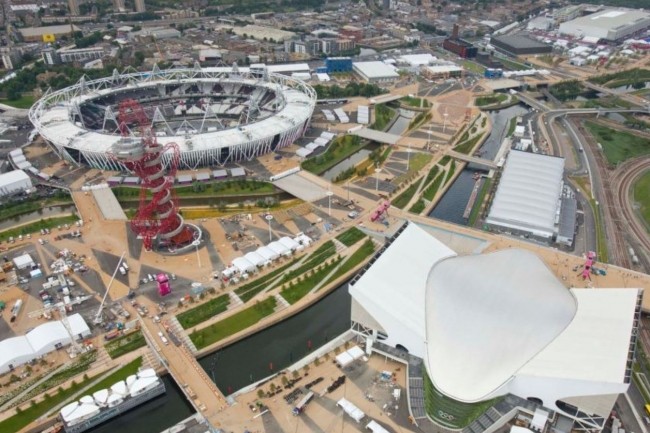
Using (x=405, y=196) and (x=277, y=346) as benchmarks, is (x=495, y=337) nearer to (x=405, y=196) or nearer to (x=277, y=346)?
(x=277, y=346)

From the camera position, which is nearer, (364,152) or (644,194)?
(644,194)

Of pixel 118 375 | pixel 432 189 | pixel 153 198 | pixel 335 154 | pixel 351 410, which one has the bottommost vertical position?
pixel 118 375

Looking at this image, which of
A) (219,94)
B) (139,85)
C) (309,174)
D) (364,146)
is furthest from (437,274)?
(139,85)

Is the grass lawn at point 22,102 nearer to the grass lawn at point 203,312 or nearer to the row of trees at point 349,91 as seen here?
the row of trees at point 349,91

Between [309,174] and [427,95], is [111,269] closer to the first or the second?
[309,174]

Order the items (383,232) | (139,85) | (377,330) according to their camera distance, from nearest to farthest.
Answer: (377,330), (383,232), (139,85)

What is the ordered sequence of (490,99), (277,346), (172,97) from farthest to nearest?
(490,99), (172,97), (277,346)

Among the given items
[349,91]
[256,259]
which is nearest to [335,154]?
[349,91]
